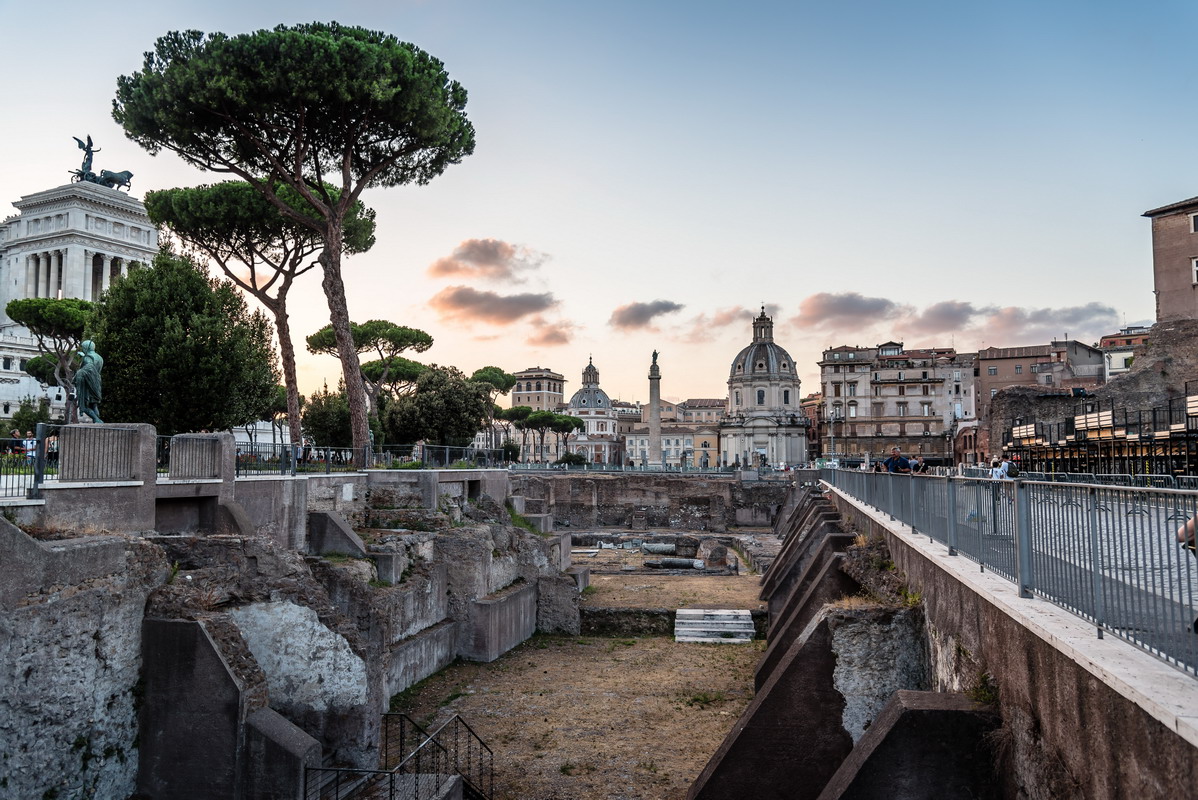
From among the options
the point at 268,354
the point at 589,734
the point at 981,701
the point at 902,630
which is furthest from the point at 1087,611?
the point at 268,354

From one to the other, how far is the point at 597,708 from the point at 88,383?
813 centimetres

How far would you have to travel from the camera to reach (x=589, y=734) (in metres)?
10.7

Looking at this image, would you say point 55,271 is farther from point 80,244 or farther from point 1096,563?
point 1096,563

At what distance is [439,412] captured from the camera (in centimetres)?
3391

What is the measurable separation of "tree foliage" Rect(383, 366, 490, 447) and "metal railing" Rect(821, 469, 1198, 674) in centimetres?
2883

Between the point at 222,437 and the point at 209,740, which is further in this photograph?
the point at 222,437

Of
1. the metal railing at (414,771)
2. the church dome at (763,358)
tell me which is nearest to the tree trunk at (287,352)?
the metal railing at (414,771)

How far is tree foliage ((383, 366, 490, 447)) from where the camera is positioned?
112 feet

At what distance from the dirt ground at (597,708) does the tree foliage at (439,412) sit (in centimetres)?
1863

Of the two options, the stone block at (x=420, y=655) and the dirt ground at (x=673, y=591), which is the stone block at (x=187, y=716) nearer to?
the stone block at (x=420, y=655)

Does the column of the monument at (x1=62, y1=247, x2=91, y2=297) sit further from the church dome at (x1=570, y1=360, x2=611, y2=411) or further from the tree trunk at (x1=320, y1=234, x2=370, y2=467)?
the church dome at (x1=570, y1=360, x2=611, y2=411)

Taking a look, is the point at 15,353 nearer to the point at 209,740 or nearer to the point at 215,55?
the point at 215,55

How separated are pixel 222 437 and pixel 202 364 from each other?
7927 mm

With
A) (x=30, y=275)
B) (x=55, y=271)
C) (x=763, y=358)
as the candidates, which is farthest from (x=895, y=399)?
(x=30, y=275)
